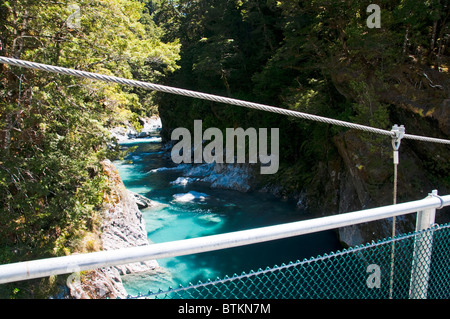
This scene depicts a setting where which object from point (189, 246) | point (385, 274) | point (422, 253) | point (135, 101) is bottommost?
point (385, 274)

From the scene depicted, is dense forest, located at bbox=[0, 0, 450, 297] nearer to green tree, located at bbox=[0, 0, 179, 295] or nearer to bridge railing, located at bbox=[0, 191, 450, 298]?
green tree, located at bbox=[0, 0, 179, 295]

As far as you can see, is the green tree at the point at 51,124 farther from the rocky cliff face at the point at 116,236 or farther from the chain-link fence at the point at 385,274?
the chain-link fence at the point at 385,274

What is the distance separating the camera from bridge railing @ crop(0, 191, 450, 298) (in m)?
1.39

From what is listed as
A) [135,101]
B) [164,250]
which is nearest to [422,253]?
[164,250]

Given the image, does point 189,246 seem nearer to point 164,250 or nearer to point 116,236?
point 164,250

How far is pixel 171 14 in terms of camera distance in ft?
91.7

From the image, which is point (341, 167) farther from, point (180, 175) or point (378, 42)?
point (180, 175)

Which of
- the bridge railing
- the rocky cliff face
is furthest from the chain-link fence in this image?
the rocky cliff face

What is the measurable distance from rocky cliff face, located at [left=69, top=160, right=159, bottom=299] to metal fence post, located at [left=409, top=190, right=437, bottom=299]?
6.30 meters

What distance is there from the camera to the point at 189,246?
159 cm

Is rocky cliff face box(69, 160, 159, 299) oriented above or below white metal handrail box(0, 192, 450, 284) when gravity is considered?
below

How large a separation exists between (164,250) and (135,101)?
313 inches

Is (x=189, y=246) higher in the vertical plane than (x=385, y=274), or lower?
higher
